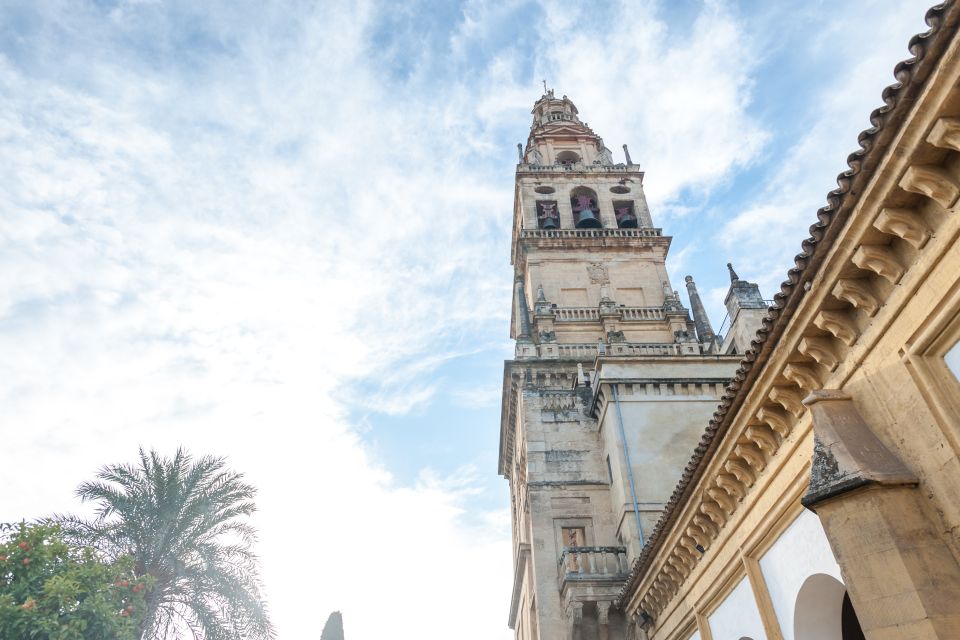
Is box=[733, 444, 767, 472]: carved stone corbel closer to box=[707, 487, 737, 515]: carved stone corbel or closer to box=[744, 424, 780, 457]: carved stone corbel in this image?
box=[744, 424, 780, 457]: carved stone corbel

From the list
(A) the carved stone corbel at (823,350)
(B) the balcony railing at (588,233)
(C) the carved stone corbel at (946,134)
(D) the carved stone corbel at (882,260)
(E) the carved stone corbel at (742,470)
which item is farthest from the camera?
(B) the balcony railing at (588,233)

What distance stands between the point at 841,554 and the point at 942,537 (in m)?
0.81

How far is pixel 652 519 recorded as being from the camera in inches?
698

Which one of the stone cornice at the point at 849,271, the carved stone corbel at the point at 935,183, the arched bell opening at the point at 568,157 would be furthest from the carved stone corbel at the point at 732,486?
the arched bell opening at the point at 568,157

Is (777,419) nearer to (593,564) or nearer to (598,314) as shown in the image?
(593,564)

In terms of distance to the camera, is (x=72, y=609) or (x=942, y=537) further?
(x=72, y=609)

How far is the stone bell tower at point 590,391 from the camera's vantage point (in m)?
17.7

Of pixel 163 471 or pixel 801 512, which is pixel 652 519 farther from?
pixel 163 471

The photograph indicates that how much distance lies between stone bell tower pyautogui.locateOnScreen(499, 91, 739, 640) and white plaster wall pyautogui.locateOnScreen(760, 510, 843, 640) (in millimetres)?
7482

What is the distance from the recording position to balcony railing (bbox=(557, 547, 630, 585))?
54.3ft

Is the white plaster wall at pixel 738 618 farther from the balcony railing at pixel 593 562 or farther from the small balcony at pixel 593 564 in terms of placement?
the balcony railing at pixel 593 562

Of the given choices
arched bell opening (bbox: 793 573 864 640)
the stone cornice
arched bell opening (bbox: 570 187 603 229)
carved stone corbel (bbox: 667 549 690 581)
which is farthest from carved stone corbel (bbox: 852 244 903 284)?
arched bell opening (bbox: 570 187 603 229)

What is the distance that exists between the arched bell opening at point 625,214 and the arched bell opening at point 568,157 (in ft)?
20.5

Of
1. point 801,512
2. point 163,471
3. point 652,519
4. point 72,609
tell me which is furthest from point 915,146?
point 163,471
